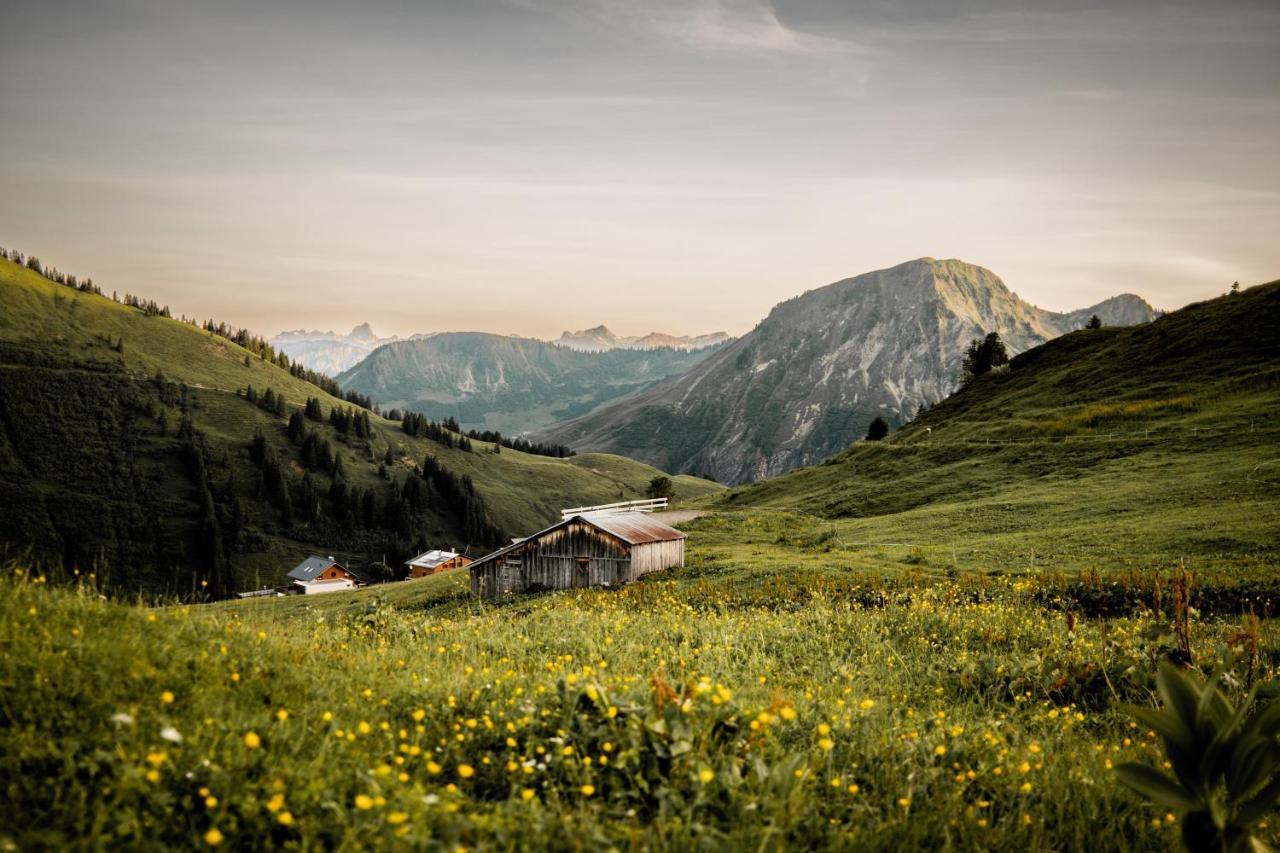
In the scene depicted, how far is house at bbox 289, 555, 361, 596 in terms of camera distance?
424ft

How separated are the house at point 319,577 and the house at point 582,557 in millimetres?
102314

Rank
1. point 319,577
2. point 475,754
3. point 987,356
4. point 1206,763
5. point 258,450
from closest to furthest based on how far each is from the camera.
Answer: point 1206,763, point 475,754, point 987,356, point 319,577, point 258,450

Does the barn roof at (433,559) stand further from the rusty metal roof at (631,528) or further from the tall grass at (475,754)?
the tall grass at (475,754)

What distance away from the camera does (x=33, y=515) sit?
5659 inches

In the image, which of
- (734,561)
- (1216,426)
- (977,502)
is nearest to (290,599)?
(734,561)

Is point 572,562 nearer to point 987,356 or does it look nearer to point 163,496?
point 987,356

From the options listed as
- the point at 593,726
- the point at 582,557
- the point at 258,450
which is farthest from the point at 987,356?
the point at 258,450

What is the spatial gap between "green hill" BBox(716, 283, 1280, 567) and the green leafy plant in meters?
26.9

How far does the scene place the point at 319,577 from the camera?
13112 cm

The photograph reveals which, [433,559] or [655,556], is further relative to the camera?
[433,559]

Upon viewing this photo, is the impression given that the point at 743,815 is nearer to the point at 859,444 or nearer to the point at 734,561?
the point at 734,561

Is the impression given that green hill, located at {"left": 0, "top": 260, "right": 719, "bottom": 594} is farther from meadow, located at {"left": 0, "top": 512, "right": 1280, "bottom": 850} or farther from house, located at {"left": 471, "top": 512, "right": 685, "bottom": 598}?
meadow, located at {"left": 0, "top": 512, "right": 1280, "bottom": 850}

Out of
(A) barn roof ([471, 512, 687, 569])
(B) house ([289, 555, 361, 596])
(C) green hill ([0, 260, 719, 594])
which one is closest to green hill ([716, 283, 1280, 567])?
(A) barn roof ([471, 512, 687, 569])

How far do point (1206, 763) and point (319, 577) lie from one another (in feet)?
483
